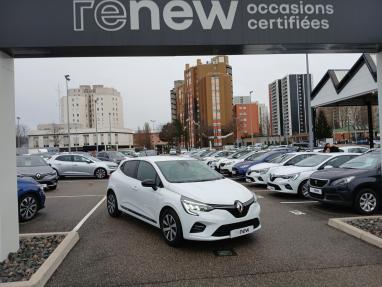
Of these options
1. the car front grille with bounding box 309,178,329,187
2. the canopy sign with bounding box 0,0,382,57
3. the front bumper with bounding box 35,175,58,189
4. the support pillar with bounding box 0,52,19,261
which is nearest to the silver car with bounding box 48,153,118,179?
the front bumper with bounding box 35,175,58,189

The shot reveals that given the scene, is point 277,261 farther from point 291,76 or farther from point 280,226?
point 291,76

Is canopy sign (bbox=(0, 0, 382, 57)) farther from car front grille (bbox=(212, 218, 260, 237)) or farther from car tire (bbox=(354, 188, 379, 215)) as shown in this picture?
car tire (bbox=(354, 188, 379, 215))

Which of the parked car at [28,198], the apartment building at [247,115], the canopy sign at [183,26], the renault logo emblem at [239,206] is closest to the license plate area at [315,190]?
the renault logo emblem at [239,206]

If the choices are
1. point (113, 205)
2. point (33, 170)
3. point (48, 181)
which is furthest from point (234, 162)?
point (113, 205)

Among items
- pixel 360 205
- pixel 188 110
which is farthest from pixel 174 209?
pixel 188 110

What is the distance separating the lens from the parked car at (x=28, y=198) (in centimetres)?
862

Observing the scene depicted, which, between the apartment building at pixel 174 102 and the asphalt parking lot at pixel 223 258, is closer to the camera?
the asphalt parking lot at pixel 223 258

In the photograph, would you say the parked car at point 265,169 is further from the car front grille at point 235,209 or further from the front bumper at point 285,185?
the car front grille at point 235,209

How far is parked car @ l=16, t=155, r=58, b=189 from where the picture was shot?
545 inches

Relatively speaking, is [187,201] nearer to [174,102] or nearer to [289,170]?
[289,170]

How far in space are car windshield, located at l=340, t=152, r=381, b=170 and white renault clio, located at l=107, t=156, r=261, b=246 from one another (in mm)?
4254

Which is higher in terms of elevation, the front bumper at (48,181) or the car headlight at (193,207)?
the car headlight at (193,207)

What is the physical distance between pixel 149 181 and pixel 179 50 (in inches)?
96.7

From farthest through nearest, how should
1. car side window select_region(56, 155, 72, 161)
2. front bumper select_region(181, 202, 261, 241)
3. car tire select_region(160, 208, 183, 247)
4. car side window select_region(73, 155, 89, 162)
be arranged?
car side window select_region(56, 155, 72, 161) < car side window select_region(73, 155, 89, 162) < car tire select_region(160, 208, 183, 247) < front bumper select_region(181, 202, 261, 241)
